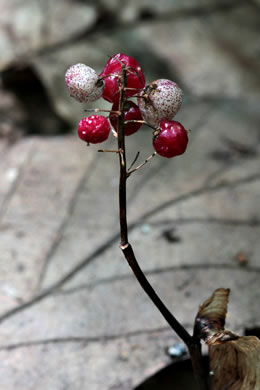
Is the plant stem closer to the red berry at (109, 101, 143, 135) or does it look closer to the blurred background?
the red berry at (109, 101, 143, 135)

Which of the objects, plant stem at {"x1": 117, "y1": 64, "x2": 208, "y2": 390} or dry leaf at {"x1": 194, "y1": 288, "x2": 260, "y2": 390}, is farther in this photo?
dry leaf at {"x1": 194, "y1": 288, "x2": 260, "y2": 390}

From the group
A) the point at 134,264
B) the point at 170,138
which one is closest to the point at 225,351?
the point at 134,264

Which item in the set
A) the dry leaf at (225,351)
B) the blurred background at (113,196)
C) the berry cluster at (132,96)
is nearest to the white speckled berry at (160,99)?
the berry cluster at (132,96)

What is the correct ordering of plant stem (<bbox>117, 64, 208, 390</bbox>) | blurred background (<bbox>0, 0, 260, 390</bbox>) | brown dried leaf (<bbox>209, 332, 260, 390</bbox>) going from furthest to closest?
1. blurred background (<bbox>0, 0, 260, 390</bbox>)
2. brown dried leaf (<bbox>209, 332, 260, 390</bbox>)
3. plant stem (<bbox>117, 64, 208, 390</bbox>)

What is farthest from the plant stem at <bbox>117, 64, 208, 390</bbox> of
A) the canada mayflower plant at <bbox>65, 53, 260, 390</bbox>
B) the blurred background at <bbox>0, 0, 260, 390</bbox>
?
the blurred background at <bbox>0, 0, 260, 390</bbox>

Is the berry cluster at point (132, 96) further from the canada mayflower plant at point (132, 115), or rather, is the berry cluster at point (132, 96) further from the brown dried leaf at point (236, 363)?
the brown dried leaf at point (236, 363)

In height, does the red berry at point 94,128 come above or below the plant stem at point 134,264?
above
